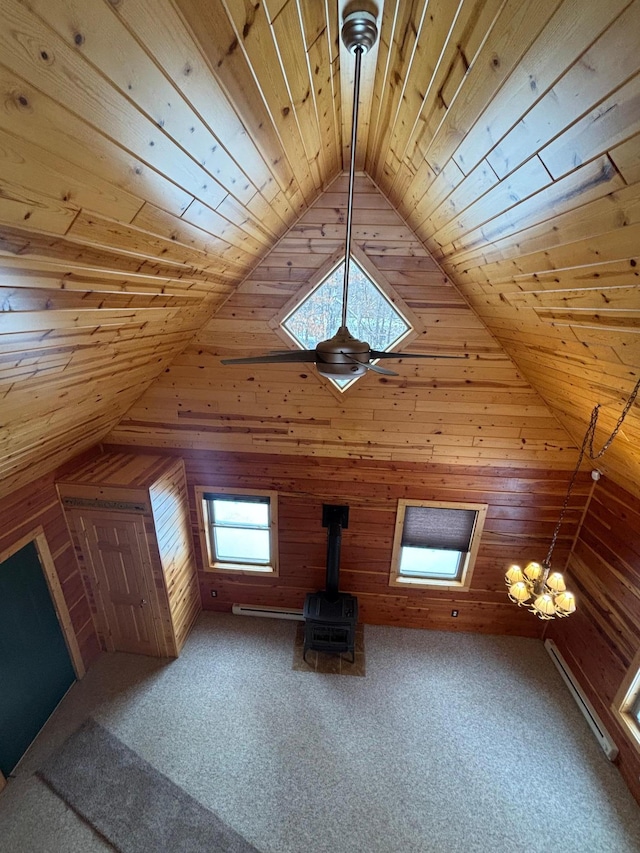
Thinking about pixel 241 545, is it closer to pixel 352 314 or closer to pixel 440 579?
pixel 440 579

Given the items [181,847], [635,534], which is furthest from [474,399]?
[181,847]

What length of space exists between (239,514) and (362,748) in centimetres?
265

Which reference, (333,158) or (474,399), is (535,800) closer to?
(474,399)

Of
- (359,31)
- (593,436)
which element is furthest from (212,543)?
(359,31)

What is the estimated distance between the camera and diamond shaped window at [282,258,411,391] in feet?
11.7

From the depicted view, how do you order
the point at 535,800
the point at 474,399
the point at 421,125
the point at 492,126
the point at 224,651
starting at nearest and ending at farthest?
the point at 492,126, the point at 421,125, the point at 535,800, the point at 474,399, the point at 224,651

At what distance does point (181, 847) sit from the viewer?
2857mm

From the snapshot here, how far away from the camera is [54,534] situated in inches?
148

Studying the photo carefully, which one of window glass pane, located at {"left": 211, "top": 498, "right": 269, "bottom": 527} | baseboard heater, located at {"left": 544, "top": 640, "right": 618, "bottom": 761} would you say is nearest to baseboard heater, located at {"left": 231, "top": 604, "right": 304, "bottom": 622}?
window glass pane, located at {"left": 211, "top": 498, "right": 269, "bottom": 527}

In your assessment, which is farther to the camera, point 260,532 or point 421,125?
point 260,532

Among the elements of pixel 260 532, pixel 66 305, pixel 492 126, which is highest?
pixel 492 126

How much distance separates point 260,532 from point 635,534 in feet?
12.7

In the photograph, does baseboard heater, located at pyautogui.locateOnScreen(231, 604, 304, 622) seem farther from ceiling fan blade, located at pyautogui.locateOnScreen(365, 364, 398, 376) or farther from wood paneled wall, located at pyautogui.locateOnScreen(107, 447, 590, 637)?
ceiling fan blade, located at pyautogui.locateOnScreen(365, 364, 398, 376)

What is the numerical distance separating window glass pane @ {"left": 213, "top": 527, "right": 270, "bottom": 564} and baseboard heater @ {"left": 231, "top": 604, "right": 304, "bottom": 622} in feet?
1.97
